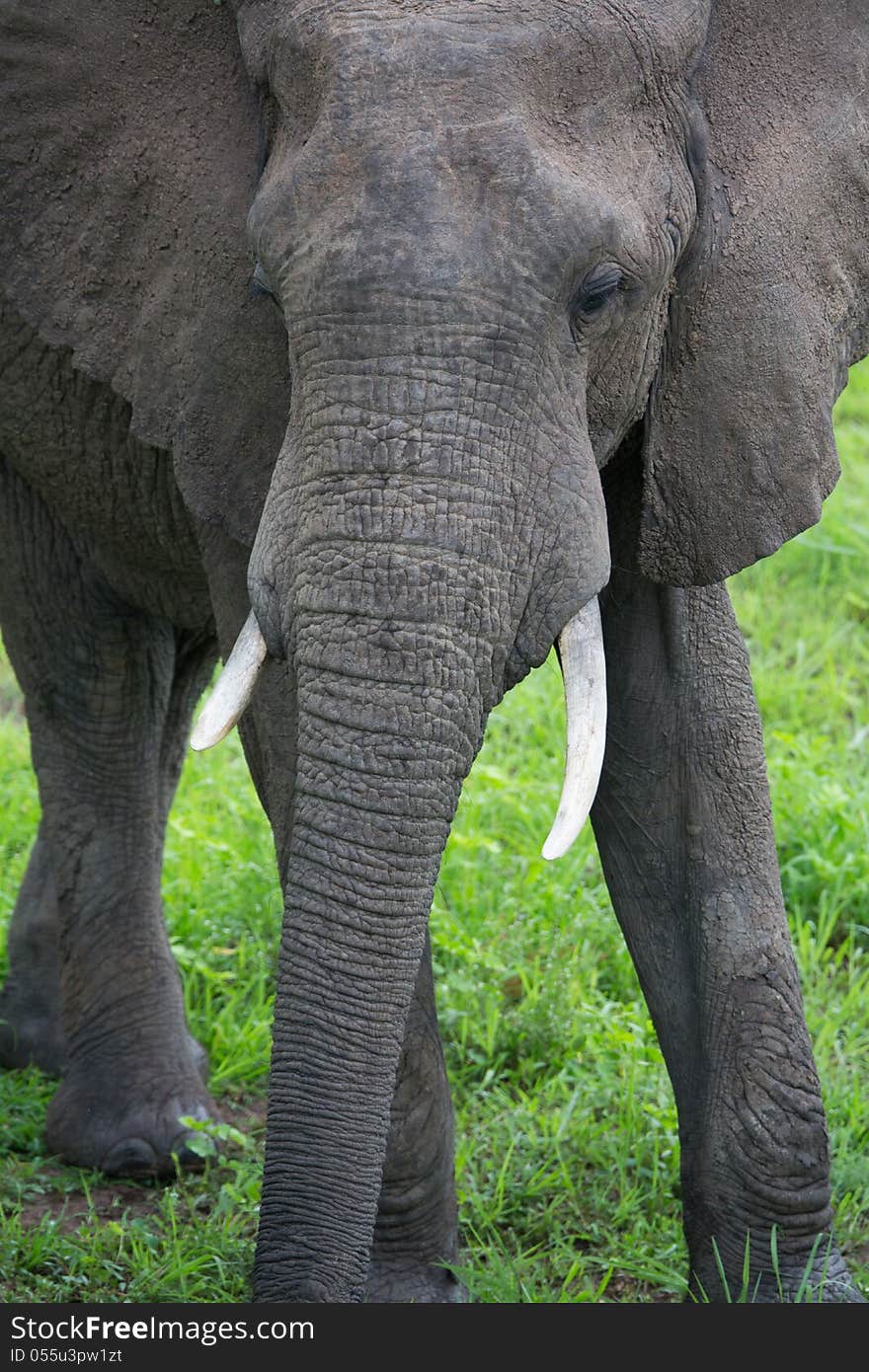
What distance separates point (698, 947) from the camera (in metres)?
3.46

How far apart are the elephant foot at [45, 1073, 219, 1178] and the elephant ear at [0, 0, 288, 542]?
60.3 inches

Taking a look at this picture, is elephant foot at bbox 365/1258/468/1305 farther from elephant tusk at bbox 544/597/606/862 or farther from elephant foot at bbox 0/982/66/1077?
elephant foot at bbox 0/982/66/1077

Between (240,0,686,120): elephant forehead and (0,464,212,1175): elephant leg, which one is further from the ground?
(240,0,686,120): elephant forehead

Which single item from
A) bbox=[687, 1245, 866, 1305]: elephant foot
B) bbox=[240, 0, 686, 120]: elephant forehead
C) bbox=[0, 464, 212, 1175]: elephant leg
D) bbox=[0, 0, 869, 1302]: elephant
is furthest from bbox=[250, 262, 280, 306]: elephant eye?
bbox=[687, 1245, 866, 1305]: elephant foot

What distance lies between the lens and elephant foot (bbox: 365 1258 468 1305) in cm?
349

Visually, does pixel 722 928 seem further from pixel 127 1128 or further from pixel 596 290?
pixel 127 1128

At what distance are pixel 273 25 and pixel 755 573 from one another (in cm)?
380

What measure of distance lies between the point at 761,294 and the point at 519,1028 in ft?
6.13

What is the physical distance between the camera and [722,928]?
3.45 metres

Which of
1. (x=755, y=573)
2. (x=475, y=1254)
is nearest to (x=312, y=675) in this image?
(x=475, y=1254)

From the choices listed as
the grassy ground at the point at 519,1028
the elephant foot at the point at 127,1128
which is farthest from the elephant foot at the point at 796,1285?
the elephant foot at the point at 127,1128

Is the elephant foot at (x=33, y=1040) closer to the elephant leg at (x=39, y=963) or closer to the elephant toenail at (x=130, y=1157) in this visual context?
the elephant leg at (x=39, y=963)

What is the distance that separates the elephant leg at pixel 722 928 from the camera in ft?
11.2

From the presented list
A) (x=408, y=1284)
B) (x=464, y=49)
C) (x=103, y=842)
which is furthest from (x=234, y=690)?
(x=103, y=842)
